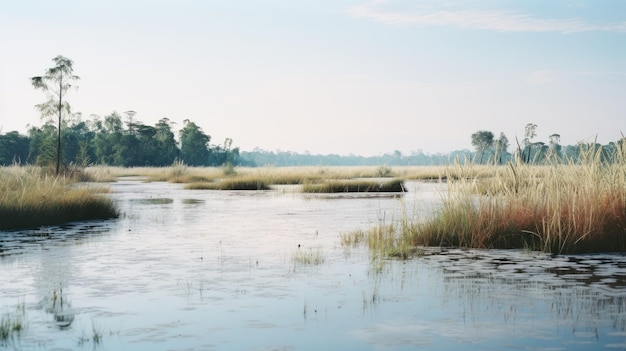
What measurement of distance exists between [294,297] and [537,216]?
5479 millimetres

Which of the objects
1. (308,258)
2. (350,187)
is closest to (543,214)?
(308,258)

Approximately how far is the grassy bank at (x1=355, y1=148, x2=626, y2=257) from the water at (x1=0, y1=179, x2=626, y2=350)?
1.79 feet

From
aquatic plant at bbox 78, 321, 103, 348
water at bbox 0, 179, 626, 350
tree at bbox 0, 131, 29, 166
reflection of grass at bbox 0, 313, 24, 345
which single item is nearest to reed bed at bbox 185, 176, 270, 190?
water at bbox 0, 179, 626, 350

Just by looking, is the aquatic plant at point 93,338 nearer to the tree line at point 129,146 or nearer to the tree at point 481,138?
the tree line at point 129,146

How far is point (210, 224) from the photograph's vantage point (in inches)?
648

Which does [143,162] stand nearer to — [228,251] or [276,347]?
[228,251]

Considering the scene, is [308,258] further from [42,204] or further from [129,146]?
[129,146]

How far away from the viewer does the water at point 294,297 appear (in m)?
5.78

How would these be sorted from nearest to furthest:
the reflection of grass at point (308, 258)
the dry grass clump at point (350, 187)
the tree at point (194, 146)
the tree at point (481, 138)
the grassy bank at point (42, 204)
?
1. the reflection of grass at point (308, 258)
2. the grassy bank at point (42, 204)
3. the dry grass clump at point (350, 187)
4. the tree at point (194, 146)
5. the tree at point (481, 138)

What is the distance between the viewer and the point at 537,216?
1149 centimetres

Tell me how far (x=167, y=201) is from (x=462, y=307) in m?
19.8

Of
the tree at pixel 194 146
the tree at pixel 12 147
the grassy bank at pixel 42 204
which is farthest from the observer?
the tree at pixel 194 146

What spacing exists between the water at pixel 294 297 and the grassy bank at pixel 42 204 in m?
2.42

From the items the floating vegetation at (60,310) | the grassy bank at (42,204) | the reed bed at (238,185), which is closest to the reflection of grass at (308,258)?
the floating vegetation at (60,310)
